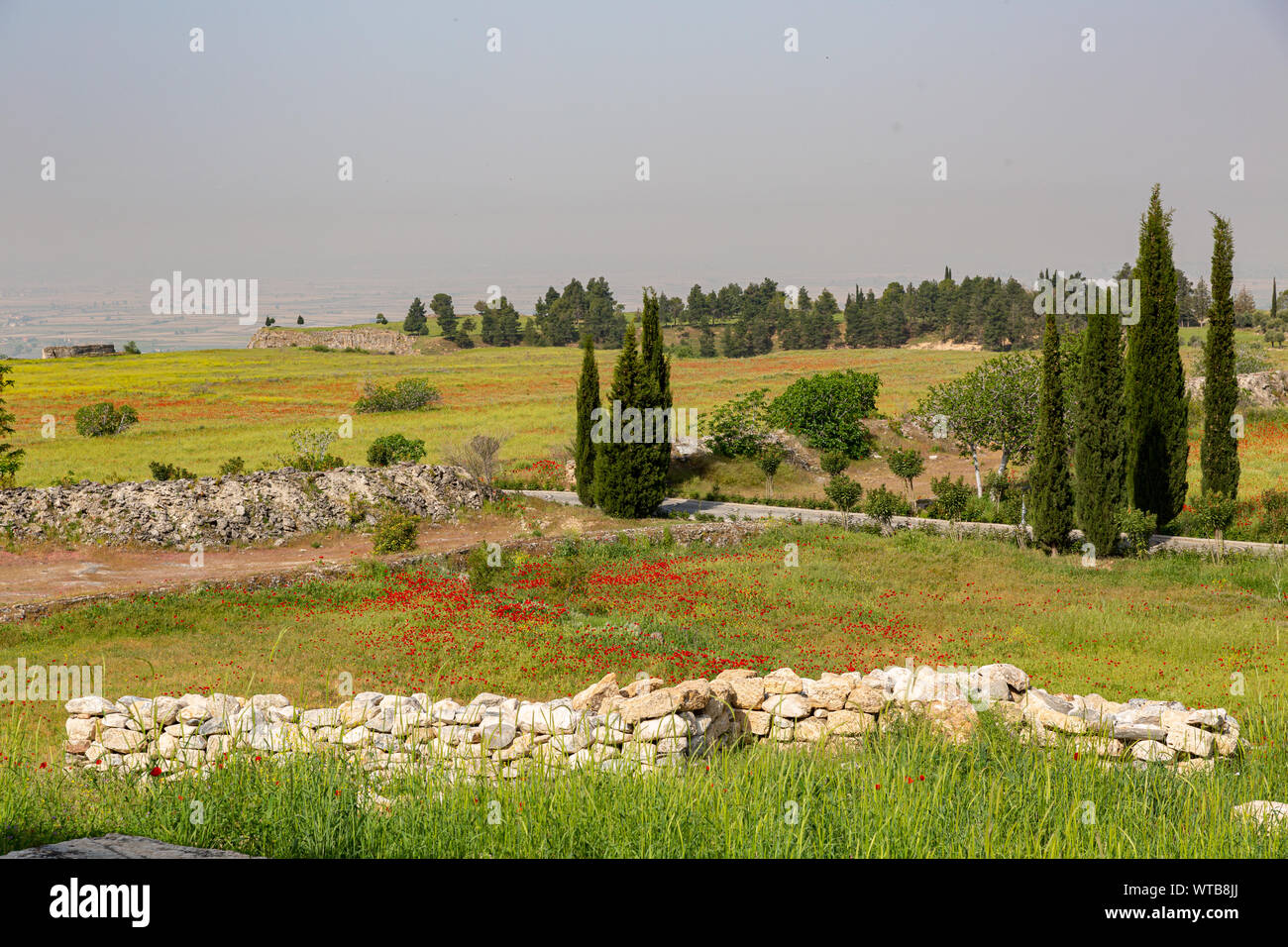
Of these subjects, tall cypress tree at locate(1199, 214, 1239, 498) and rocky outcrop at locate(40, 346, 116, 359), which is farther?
rocky outcrop at locate(40, 346, 116, 359)

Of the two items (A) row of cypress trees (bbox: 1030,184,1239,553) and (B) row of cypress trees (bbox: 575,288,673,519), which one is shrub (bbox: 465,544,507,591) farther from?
(A) row of cypress trees (bbox: 1030,184,1239,553)

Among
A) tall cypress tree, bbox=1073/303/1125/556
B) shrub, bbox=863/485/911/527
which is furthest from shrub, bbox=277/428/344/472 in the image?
tall cypress tree, bbox=1073/303/1125/556

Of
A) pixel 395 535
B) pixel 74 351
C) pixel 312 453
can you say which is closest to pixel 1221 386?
pixel 395 535

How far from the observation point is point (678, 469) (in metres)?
37.5

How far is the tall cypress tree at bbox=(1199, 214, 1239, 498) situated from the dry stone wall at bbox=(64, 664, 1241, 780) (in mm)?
19901

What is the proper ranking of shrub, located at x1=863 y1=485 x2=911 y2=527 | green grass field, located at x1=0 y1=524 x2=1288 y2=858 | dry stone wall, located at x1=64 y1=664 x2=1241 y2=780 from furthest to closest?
shrub, located at x1=863 y1=485 x2=911 y2=527 < dry stone wall, located at x1=64 y1=664 x2=1241 y2=780 < green grass field, located at x1=0 y1=524 x2=1288 y2=858

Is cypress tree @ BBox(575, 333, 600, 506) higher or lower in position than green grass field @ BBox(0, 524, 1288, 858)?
higher

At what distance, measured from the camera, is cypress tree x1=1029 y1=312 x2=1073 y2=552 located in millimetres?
23984

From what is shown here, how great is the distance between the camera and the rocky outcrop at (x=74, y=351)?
101000 mm

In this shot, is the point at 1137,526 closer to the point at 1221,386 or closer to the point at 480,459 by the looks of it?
the point at 1221,386

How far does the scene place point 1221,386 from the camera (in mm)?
27234
